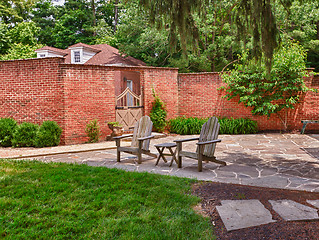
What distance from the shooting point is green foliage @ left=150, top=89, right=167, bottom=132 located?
39.1 feet

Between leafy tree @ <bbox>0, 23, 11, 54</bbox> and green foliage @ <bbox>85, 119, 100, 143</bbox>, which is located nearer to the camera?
green foliage @ <bbox>85, 119, 100, 143</bbox>

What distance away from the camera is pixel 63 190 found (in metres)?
4.43

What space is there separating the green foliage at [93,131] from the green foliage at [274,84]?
5777 mm

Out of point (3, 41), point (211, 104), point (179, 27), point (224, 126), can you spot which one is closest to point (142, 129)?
point (179, 27)

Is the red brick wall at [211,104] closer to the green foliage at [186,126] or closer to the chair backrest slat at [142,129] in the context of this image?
the green foliage at [186,126]

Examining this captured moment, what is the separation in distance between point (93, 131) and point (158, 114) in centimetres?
290

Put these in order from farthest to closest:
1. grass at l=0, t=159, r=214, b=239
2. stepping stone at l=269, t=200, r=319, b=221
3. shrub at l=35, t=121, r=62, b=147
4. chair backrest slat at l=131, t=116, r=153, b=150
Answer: shrub at l=35, t=121, r=62, b=147 < chair backrest slat at l=131, t=116, r=153, b=150 < stepping stone at l=269, t=200, r=319, b=221 < grass at l=0, t=159, r=214, b=239

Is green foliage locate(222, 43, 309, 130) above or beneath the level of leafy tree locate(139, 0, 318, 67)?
beneath

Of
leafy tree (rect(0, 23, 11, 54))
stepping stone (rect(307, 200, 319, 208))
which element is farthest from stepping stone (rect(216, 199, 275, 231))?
leafy tree (rect(0, 23, 11, 54))

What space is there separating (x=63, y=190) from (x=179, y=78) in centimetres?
936

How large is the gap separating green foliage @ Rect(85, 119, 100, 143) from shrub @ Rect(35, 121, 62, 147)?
3.22 ft

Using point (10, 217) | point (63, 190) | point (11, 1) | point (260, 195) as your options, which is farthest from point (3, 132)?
Result: point (11, 1)

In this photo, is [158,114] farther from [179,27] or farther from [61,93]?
[179,27]

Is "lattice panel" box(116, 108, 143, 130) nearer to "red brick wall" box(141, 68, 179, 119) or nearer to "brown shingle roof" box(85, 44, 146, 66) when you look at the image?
"red brick wall" box(141, 68, 179, 119)
